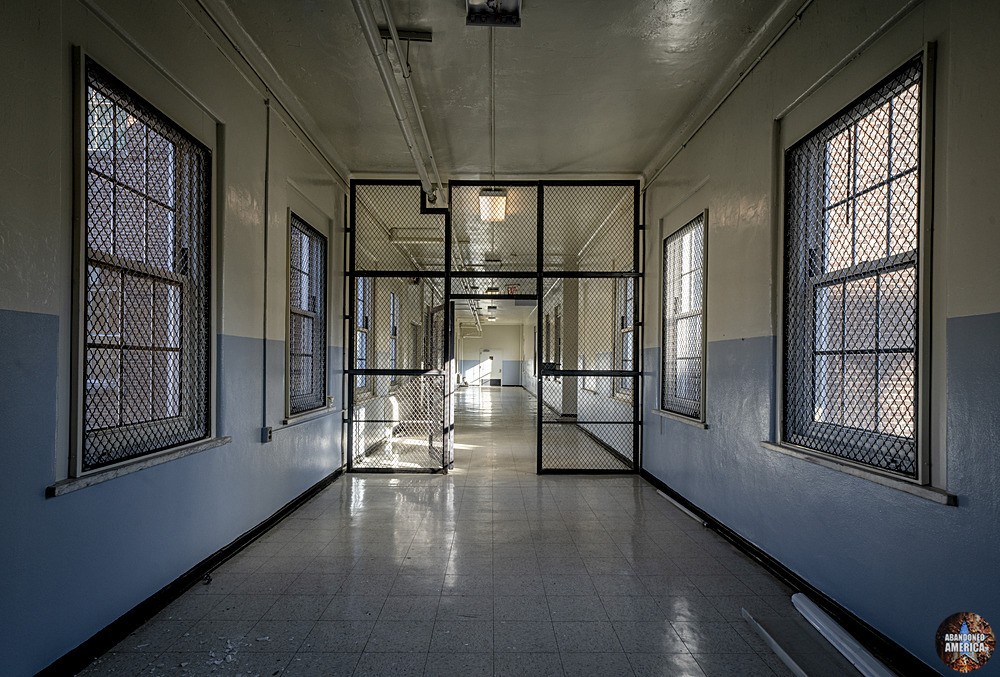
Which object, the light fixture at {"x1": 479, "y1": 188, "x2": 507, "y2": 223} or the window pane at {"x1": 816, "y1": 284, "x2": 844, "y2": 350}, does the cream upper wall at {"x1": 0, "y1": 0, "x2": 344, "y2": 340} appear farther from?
the window pane at {"x1": 816, "y1": 284, "x2": 844, "y2": 350}

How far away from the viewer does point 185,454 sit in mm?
2650

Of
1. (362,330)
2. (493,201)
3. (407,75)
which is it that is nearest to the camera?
(407,75)

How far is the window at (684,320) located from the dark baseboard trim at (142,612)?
10.9 ft

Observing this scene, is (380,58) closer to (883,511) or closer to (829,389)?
(829,389)

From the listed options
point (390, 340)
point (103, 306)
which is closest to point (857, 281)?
point (103, 306)

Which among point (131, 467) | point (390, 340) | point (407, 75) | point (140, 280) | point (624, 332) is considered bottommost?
point (131, 467)

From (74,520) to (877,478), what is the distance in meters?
3.19

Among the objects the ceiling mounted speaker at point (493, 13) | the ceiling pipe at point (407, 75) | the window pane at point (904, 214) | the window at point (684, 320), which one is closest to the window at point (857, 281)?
the window pane at point (904, 214)

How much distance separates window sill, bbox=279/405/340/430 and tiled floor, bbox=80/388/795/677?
28.3 inches

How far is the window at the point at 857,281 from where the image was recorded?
6.95 ft

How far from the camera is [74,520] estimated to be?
1979mm

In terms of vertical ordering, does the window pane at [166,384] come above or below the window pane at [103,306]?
below

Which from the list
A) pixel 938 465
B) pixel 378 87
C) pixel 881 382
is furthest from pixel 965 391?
pixel 378 87

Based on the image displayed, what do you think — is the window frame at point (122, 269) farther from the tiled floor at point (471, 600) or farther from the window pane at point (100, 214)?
the tiled floor at point (471, 600)
